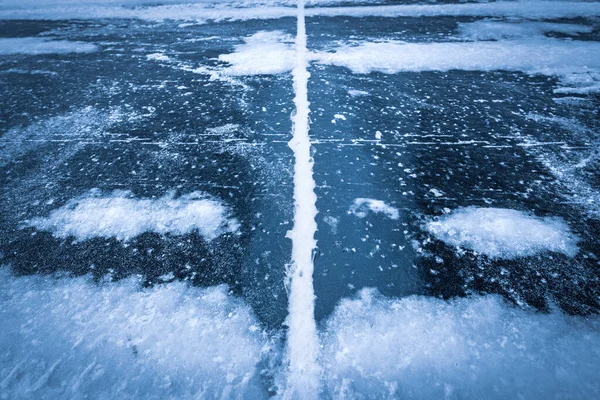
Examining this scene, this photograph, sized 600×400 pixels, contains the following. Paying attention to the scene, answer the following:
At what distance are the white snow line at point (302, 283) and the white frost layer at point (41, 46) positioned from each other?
2608 millimetres

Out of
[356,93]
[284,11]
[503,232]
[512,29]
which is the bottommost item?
[503,232]

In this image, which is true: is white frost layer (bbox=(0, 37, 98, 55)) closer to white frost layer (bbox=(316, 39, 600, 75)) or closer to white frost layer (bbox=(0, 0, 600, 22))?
white frost layer (bbox=(0, 0, 600, 22))

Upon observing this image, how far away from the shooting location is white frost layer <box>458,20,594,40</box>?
9.92 ft

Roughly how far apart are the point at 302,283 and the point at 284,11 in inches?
155

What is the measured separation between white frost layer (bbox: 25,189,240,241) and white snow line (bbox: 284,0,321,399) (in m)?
0.28

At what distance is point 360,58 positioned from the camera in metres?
2.63

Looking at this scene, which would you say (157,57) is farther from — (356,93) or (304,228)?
(304,228)

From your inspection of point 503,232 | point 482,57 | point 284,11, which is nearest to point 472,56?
point 482,57

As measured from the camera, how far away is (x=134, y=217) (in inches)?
52.8

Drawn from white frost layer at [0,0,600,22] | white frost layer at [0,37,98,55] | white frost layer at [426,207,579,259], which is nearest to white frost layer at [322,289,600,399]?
white frost layer at [426,207,579,259]

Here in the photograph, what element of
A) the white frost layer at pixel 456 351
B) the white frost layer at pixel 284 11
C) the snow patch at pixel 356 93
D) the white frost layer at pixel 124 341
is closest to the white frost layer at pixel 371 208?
the white frost layer at pixel 456 351

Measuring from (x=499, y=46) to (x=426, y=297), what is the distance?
2.75m

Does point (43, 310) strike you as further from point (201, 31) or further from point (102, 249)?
point (201, 31)

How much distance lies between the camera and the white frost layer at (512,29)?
9.92ft
